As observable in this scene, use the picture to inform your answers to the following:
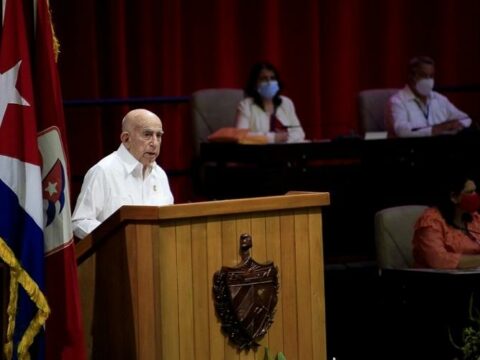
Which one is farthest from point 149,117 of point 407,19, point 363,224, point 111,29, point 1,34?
point 407,19

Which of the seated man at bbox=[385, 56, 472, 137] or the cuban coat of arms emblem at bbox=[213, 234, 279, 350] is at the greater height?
the seated man at bbox=[385, 56, 472, 137]

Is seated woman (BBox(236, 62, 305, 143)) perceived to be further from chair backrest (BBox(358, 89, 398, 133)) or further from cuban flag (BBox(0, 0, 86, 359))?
cuban flag (BBox(0, 0, 86, 359))

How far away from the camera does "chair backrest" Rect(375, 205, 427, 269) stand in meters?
6.75

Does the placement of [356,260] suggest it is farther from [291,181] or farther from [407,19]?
[407,19]

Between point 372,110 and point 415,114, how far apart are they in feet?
0.99

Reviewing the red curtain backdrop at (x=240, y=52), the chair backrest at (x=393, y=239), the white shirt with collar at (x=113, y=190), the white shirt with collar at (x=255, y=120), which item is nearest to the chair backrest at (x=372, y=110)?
the white shirt with collar at (x=255, y=120)

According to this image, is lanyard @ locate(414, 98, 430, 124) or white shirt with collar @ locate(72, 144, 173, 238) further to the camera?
lanyard @ locate(414, 98, 430, 124)

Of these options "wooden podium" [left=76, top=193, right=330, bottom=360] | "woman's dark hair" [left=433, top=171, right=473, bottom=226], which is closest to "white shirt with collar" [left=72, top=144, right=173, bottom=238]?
"wooden podium" [left=76, top=193, right=330, bottom=360]

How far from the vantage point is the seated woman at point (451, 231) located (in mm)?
6488

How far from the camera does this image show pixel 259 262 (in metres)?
4.87

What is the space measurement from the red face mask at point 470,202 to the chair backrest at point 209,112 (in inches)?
92.4

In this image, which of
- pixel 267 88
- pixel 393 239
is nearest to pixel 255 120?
pixel 267 88

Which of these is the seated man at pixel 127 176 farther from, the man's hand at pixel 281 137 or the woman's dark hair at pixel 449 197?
the man's hand at pixel 281 137

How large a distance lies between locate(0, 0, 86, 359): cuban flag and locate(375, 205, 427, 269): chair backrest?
2.69 m
